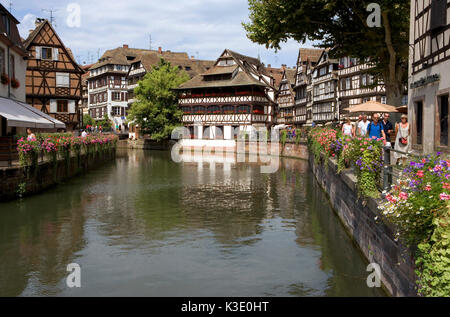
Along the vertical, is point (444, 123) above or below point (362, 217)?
above

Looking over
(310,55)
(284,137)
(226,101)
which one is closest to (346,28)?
(284,137)

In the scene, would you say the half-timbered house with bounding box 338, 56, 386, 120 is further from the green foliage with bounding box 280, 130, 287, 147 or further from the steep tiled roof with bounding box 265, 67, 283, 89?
the steep tiled roof with bounding box 265, 67, 283, 89

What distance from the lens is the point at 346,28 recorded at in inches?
989

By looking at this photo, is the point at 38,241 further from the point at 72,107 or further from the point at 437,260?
the point at 72,107

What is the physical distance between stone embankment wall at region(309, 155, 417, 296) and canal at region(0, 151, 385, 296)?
1.49ft

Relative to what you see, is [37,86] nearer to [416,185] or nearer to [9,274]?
[9,274]

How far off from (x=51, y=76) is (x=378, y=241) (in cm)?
4351

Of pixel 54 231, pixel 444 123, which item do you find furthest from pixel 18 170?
pixel 444 123

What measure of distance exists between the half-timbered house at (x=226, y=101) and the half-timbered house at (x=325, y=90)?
6344 mm

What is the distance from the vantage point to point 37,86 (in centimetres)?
4559

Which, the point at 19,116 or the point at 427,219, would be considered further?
the point at 19,116

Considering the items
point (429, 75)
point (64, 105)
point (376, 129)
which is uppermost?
point (64, 105)

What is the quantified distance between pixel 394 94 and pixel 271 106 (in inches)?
1666

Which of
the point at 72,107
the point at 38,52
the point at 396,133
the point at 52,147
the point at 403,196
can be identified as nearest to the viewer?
the point at 403,196
